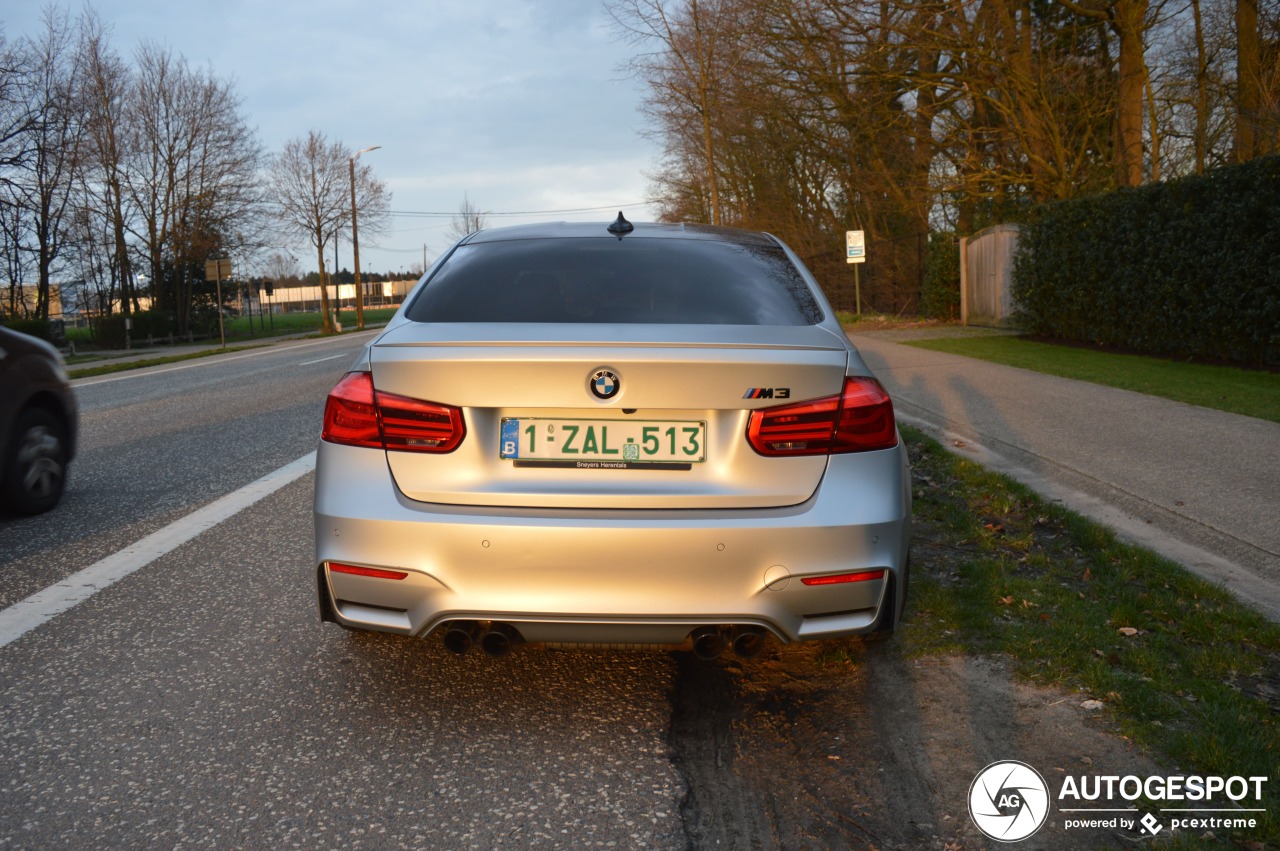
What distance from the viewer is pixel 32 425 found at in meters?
6.44

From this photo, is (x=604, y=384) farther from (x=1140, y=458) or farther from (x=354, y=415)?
(x=1140, y=458)

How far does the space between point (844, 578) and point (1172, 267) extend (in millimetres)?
12257

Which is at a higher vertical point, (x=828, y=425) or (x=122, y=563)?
(x=828, y=425)

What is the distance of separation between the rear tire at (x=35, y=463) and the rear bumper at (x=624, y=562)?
13.3 feet

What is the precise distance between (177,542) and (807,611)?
12.4 feet

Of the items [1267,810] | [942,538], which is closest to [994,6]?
[942,538]

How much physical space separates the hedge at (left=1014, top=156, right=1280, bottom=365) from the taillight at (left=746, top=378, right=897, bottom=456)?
32.7 feet

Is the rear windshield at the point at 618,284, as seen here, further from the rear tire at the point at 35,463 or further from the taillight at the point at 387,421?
the rear tire at the point at 35,463

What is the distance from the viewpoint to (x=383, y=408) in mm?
3188

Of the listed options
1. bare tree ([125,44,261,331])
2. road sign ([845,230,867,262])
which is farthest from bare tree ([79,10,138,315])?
road sign ([845,230,867,262])

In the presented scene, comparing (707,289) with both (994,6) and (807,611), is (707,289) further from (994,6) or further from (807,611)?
(994,6)

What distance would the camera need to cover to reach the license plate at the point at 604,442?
3084mm

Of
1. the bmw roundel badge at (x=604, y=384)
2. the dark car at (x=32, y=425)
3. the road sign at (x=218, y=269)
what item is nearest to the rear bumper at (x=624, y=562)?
the bmw roundel badge at (x=604, y=384)

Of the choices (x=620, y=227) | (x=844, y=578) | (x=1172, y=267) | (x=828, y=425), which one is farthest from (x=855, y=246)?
(x=844, y=578)
